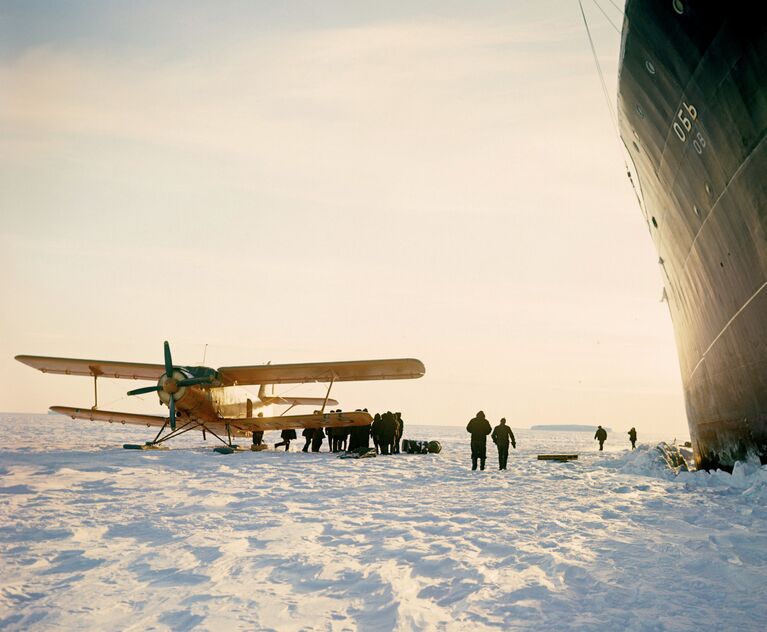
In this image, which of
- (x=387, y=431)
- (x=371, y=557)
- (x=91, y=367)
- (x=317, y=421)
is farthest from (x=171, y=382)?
(x=371, y=557)

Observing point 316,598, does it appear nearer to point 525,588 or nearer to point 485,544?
point 525,588

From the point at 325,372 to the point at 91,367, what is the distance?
865 cm

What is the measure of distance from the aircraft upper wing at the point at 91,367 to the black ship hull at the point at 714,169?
1707 cm

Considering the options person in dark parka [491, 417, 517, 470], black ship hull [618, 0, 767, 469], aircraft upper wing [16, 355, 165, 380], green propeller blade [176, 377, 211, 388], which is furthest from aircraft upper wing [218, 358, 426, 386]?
black ship hull [618, 0, 767, 469]

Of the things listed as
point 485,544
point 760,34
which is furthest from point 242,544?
point 760,34

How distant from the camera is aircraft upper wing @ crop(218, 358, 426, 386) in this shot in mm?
18594

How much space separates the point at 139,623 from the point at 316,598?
1164 mm

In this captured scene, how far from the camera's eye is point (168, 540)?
5.21m

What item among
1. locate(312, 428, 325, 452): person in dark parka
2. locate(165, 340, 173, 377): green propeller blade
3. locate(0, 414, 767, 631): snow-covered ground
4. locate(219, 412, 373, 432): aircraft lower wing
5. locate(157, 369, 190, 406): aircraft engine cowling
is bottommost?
locate(0, 414, 767, 631): snow-covered ground

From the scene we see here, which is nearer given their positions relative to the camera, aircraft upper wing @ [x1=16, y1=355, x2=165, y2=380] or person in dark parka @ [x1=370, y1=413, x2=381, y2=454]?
aircraft upper wing @ [x1=16, y1=355, x2=165, y2=380]

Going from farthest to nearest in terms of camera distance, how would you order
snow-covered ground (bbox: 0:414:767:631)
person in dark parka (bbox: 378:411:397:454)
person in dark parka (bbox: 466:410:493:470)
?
person in dark parka (bbox: 378:411:397:454) < person in dark parka (bbox: 466:410:493:470) < snow-covered ground (bbox: 0:414:767:631)

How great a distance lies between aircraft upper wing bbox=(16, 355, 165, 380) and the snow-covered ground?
1110 centimetres

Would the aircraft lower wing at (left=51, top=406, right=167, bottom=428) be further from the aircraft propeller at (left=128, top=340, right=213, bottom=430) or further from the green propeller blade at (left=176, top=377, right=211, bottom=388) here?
the green propeller blade at (left=176, top=377, right=211, bottom=388)

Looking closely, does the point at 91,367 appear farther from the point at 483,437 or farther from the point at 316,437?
the point at 483,437
